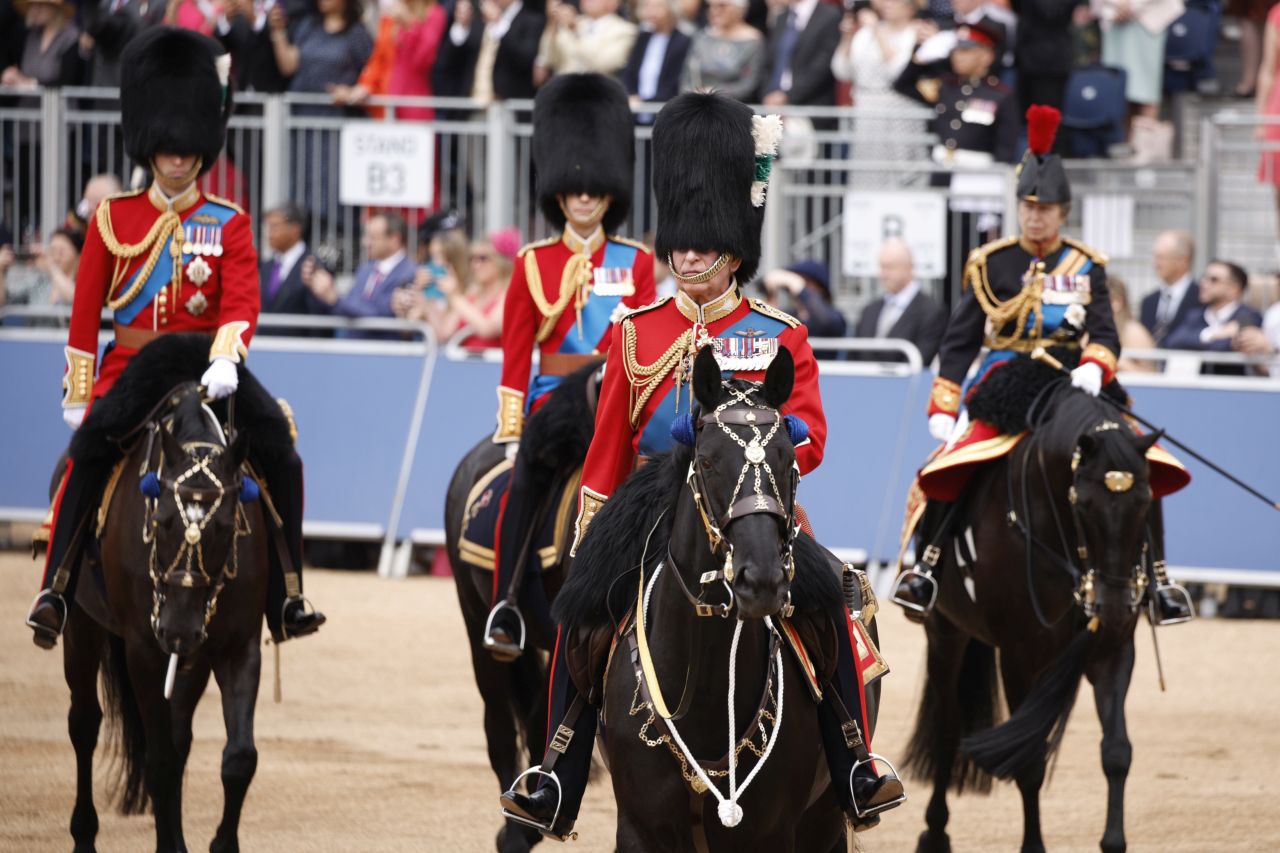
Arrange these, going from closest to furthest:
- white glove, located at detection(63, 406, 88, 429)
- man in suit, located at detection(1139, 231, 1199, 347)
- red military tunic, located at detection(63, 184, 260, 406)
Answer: white glove, located at detection(63, 406, 88, 429) → red military tunic, located at detection(63, 184, 260, 406) → man in suit, located at detection(1139, 231, 1199, 347)

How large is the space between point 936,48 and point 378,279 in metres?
4.21

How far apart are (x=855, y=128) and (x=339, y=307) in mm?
3855

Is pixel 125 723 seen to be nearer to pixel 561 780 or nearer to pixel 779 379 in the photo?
pixel 561 780

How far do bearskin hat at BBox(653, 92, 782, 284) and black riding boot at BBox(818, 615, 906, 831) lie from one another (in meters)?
1.14

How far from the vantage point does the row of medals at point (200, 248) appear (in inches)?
320

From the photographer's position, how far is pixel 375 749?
31.7 feet

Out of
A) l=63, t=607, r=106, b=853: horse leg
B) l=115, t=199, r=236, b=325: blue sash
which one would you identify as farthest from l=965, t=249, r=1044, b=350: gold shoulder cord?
l=63, t=607, r=106, b=853: horse leg

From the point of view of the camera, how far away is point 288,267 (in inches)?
592

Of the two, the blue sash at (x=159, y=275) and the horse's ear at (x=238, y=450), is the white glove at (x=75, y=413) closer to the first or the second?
the blue sash at (x=159, y=275)

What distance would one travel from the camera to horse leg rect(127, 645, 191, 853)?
7.37 m

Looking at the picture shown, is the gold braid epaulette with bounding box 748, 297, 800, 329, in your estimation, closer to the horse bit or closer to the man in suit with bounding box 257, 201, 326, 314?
the horse bit

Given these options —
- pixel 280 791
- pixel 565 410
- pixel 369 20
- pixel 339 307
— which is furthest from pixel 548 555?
pixel 369 20

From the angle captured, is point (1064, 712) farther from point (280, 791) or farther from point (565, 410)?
point (280, 791)

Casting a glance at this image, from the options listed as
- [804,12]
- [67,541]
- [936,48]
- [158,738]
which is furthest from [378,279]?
[158,738]
